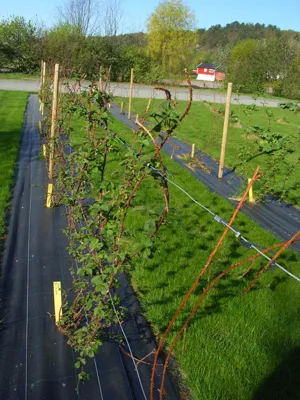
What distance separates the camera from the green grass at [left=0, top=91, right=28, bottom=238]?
19.5ft

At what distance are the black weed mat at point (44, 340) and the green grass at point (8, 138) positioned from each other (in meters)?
0.70

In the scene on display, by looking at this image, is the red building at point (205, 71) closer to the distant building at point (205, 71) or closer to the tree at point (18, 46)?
the distant building at point (205, 71)

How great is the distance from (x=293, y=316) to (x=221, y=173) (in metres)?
4.54

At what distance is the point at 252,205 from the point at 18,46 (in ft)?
101

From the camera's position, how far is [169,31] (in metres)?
39.5

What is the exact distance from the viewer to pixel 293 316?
3.54 m

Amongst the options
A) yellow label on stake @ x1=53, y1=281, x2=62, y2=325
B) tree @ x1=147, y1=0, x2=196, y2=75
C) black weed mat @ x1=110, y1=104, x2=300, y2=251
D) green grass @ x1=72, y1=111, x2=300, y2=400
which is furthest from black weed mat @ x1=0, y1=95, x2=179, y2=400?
tree @ x1=147, y1=0, x2=196, y2=75

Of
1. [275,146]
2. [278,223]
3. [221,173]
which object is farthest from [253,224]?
[221,173]

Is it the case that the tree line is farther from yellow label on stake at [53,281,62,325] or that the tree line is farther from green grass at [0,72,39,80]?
yellow label on stake at [53,281,62,325]

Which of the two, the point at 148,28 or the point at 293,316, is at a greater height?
the point at 148,28

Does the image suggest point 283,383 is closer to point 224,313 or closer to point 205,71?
point 224,313

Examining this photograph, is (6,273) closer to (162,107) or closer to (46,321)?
(46,321)

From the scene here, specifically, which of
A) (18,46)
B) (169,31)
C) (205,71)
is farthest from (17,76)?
(205,71)

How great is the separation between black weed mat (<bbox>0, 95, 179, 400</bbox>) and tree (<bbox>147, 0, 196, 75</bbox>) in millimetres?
34942
